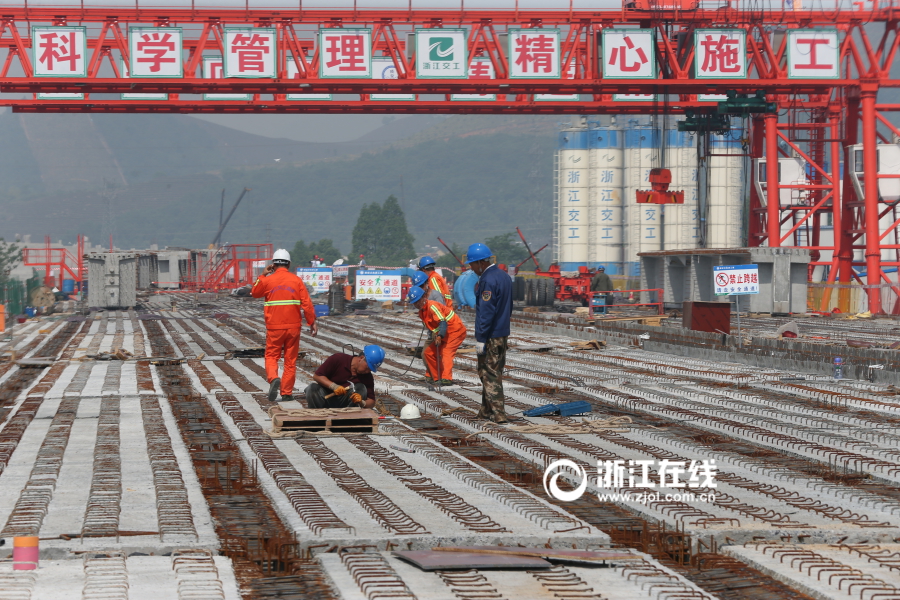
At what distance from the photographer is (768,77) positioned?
42.1 m

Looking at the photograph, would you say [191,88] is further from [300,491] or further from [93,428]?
[300,491]

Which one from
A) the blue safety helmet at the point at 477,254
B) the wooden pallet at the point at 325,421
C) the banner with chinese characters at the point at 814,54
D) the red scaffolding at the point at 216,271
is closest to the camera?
the wooden pallet at the point at 325,421

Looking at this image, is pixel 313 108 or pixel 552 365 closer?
pixel 552 365

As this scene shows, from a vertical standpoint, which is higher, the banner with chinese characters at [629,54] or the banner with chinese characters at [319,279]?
the banner with chinese characters at [629,54]

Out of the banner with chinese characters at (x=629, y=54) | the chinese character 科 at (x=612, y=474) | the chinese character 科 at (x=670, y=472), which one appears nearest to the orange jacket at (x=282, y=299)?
the chinese character 科 at (x=612, y=474)

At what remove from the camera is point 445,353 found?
15.9 m

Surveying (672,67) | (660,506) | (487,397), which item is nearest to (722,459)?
(660,506)

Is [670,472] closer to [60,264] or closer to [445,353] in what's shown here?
[445,353]

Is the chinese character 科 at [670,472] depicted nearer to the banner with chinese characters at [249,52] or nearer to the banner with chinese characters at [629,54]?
the banner with chinese characters at [249,52]

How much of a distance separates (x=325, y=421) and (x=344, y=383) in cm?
86

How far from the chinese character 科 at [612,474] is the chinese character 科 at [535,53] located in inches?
1245

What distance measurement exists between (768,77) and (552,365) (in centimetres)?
2648

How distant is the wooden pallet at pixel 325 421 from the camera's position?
11.4m

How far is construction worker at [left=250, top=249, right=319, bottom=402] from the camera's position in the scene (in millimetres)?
13734
